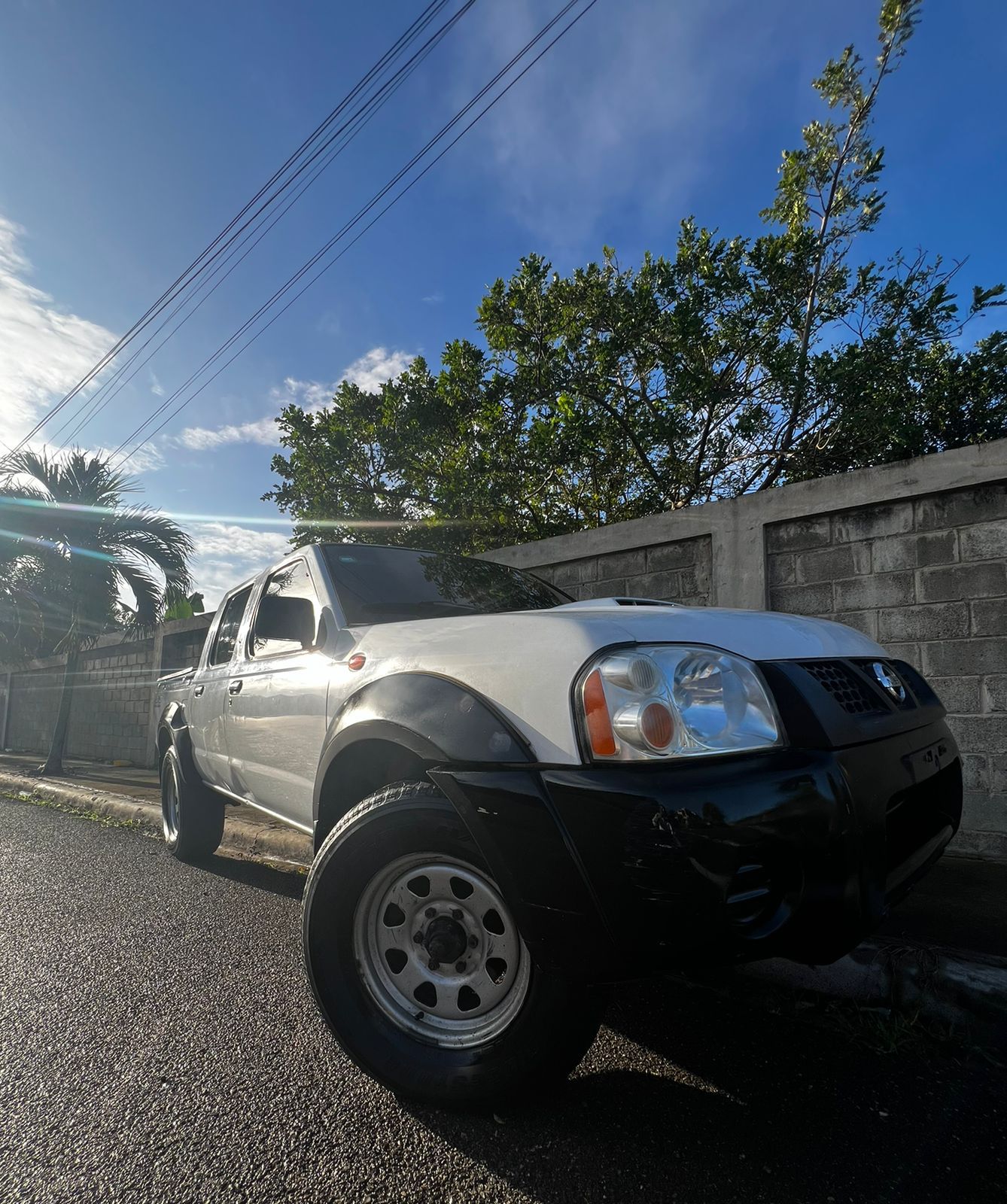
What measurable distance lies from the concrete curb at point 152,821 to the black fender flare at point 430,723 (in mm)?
2501

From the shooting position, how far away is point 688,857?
142 centimetres

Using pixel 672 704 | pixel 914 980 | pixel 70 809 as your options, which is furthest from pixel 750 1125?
pixel 70 809

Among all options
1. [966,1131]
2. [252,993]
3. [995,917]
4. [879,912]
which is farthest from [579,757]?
[995,917]

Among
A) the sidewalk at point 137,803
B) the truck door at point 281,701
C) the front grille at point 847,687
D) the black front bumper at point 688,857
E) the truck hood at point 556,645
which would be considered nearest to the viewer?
the black front bumper at point 688,857

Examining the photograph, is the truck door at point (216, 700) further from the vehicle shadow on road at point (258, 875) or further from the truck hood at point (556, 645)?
the truck hood at point (556, 645)

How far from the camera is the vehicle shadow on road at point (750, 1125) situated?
4.85 ft

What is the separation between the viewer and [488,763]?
168 cm

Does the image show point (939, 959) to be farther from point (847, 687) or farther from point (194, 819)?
point (194, 819)

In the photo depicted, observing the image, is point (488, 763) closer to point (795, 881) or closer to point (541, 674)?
point (541, 674)

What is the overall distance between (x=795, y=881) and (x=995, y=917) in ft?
6.19

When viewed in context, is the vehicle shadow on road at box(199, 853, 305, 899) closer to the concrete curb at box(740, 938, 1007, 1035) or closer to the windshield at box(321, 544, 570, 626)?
the windshield at box(321, 544, 570, 626)

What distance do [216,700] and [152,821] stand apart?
9.29ft

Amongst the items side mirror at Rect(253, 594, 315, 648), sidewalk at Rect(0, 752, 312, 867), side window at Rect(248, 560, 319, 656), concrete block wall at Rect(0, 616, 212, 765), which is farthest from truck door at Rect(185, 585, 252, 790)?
concrete block wall at Rect(0, 616, 212, 765)

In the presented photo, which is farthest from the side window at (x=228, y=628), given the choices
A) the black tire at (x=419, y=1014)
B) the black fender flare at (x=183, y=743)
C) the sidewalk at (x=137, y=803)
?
the black tire at (x=419, y=1014)
